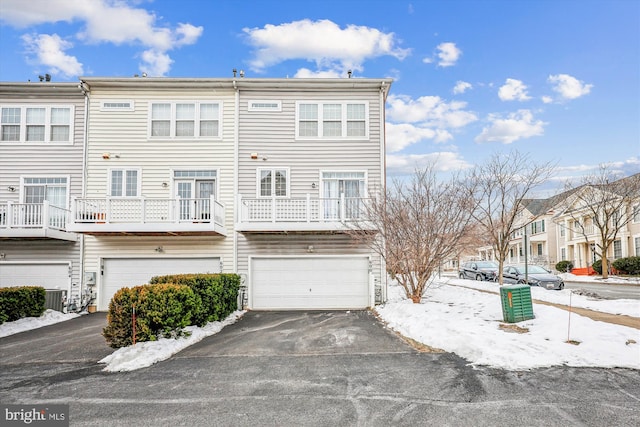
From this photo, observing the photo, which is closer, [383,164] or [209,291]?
[209,291]

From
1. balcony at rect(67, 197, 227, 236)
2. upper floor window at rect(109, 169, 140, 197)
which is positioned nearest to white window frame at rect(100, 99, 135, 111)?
upper floor window at rect(109, 169, 140, 197)

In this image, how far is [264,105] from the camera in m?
16.2

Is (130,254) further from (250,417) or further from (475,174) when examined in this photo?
(475,174)

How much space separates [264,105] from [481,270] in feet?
60.2

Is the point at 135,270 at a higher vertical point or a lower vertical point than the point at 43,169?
lower

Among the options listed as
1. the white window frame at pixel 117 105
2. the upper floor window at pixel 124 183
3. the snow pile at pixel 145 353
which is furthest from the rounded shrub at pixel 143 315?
the white window frame at pixel 117 105

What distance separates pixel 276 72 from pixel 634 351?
1432cm

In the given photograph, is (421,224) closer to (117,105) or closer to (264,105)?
(264,105)

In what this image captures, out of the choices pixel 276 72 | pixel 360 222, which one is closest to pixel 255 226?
pixel 360 222

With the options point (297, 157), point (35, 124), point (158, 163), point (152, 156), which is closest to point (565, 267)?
point (297, 157)

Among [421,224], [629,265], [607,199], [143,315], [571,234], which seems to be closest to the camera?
[143,315]

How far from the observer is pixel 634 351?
6.99 m

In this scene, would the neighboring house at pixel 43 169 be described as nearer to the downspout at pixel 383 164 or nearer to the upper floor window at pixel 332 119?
the upper floor window at pixel 332 119

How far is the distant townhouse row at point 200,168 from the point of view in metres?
15.5
